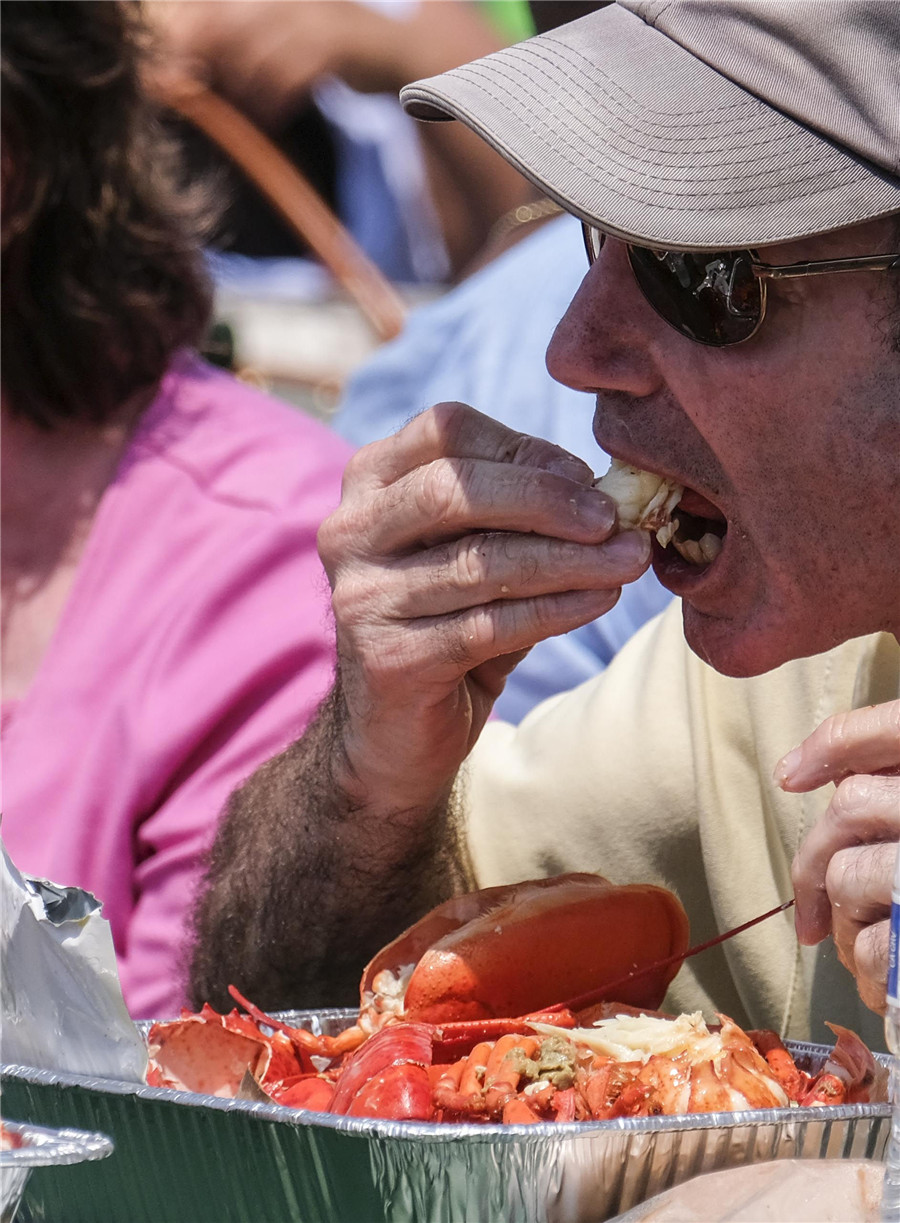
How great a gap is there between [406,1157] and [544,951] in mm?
405

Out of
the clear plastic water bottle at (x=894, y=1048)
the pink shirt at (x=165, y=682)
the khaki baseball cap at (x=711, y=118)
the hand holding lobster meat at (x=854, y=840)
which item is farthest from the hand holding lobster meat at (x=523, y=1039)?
the pink shirt at (x=165, y=682)

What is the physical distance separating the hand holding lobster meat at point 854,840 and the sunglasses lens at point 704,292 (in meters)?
0.38

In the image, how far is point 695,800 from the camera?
1835 mm

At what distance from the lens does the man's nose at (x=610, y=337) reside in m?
1.40

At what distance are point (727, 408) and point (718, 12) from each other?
0.35 m

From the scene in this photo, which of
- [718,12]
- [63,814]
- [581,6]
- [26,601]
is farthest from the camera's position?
[26,601]

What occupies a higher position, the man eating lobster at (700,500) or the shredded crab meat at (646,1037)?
the man eating lobster at (700,500)

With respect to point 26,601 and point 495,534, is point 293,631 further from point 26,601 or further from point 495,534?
point 495,534

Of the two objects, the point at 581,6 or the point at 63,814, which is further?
the point at 63,814

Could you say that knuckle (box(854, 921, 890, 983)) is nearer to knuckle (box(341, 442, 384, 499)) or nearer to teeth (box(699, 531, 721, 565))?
teeth (box(699, 531, 721, 565))

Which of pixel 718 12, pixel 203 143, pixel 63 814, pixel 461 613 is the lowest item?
pixel 63 814

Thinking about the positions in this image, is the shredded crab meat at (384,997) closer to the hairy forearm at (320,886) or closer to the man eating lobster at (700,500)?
the man eating lobster at (700,500)

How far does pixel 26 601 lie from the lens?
2520 millimetres

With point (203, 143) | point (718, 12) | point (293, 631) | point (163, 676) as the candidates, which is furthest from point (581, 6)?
point (203, 143)
